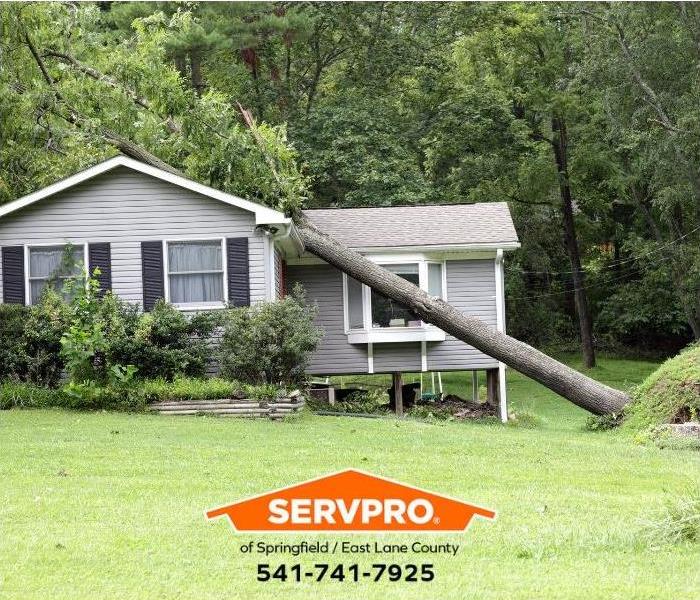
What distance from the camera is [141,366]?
18766 millimetres

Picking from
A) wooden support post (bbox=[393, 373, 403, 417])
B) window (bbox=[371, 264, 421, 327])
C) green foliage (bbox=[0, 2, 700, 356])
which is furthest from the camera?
green foliage (bbox=[0, 2, 700, 356])

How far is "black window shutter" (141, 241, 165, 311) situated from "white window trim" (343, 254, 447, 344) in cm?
434

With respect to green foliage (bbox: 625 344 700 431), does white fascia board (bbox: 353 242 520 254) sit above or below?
above

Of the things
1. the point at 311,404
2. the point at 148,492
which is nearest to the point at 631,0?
the point at 311,404

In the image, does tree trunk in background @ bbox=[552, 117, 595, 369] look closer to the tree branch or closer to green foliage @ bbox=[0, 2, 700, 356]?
green foliage @ bbox=[0, 2, 700, 356]

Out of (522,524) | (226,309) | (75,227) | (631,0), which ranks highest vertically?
(631,0)

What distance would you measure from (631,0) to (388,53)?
8.67 metres

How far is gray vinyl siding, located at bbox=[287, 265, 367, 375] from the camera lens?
23.2 metres

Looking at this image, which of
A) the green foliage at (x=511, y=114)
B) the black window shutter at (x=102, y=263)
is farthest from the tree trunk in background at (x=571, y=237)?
the black window shutter at (x=102, y=263)

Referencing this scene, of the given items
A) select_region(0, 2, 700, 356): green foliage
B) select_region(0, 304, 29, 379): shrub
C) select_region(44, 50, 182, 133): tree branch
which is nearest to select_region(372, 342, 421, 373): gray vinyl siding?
select_region(0, 2, 700, 356): green foliage

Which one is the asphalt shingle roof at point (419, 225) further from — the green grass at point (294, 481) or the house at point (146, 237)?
the green grass at point (294, 481)

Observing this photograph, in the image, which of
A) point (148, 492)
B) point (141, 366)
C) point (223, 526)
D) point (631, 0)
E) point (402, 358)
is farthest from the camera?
point (631, 0)

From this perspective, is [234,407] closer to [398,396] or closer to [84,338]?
[84,338]

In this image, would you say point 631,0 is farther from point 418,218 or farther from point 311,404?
point 311,404
